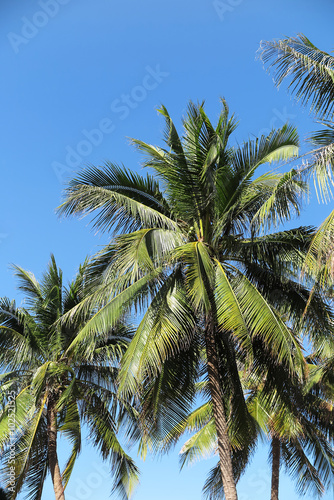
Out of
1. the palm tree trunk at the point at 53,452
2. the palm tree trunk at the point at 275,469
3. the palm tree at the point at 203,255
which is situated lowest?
the palm tree trunk at the point at 275,469

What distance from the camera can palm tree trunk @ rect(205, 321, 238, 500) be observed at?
36.2ft

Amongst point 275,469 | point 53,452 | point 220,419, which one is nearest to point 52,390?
point 53,452

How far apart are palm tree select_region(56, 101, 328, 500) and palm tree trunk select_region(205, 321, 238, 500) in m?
0.02

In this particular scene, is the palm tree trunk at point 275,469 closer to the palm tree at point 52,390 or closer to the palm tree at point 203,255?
the palm tree at point 52,390

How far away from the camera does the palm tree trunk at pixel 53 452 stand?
47.9ft

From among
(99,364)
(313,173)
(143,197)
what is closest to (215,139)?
(143,197)

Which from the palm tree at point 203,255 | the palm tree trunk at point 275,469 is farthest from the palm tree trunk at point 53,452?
the palm tree trunk at point 275,469

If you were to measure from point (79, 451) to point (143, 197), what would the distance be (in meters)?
6.56

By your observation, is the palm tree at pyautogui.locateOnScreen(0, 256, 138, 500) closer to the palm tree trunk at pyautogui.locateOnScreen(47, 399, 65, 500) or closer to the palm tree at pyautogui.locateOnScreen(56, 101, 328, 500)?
the palm tree trunk at pyautogui.locateOnScreen(47, 399, 65, 500)

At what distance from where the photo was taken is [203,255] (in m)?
11.5

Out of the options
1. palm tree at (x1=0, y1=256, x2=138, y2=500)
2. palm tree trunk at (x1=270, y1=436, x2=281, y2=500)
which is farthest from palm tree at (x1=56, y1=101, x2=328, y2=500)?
palm tree trunk at (x1=270, y1=436, x2=281, y2=500)

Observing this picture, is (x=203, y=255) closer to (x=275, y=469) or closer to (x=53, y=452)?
(x=53, y=452)

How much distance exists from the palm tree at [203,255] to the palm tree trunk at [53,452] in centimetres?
409

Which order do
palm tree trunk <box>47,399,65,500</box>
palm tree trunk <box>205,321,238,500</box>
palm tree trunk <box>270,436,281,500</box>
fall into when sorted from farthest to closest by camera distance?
palm tree trunk <box>270,436,281,500</box> < palm tree trunk <box>47,399,65,500</box> < palm tree trunk <box>205,321,238,500</box>
